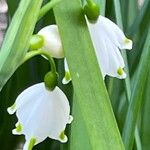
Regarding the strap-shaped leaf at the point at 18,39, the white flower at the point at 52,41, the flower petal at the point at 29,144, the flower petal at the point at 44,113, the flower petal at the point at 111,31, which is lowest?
the flower petal at the point at 29,144

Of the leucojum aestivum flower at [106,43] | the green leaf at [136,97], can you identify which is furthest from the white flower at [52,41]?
the green leaf at [136,97]

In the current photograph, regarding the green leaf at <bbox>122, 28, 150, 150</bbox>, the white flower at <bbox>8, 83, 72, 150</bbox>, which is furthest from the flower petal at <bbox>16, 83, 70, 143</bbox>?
the green leaf at <bbox>122, 28, 150, 150</bbox>

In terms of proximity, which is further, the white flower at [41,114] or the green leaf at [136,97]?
the green leaf at [136,97]

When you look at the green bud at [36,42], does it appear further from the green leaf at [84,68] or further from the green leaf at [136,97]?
the green leaf at [136,97]

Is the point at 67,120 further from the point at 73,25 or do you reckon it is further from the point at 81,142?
the point at 81,142

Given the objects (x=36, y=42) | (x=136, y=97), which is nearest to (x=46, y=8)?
(x=36, y=42)

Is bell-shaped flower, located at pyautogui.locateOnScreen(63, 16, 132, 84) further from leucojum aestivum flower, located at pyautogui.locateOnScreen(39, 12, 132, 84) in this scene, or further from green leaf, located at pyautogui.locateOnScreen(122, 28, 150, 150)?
green leaf, located at pyautogui.locateOnScreen(122, 28, 150, 150)

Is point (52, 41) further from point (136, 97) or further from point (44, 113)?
point (136, 97)

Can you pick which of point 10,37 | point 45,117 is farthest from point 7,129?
point 10,37
